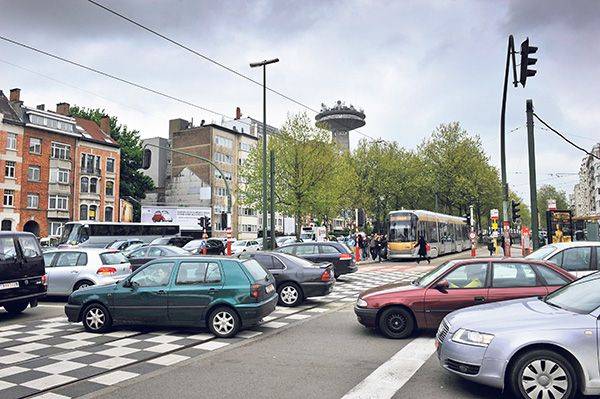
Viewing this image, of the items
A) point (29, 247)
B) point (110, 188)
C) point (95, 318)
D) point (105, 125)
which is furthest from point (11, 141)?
point (95, 318)

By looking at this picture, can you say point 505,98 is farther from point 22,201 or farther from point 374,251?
point 22,201

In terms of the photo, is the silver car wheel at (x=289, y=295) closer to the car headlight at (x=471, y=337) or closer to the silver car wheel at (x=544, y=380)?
the car headlight at (x=471, y=337)

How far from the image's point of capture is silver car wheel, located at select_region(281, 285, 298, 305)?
1277cm

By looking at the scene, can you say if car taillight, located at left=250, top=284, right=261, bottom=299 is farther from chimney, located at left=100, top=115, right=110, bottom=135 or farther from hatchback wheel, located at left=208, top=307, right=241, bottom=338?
chimney, located at left=100, top=115, right=110, bottom=135

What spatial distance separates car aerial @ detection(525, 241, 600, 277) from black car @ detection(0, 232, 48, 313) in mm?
11125

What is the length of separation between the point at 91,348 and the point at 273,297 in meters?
3.39

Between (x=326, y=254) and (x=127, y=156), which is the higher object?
(x=127, y=156)

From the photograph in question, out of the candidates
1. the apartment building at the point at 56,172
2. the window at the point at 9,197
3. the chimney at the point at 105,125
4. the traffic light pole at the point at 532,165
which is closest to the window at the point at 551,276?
the traffic light pole at the point at 532,165

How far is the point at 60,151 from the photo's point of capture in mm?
53281

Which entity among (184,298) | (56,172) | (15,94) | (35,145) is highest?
(15,94)

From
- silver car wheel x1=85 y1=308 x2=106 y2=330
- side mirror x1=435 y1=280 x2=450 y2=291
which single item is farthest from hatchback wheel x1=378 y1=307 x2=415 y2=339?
silver car wheel x1=85 y1=308 x2=106 y2=330

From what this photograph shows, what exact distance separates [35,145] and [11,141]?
2381mm

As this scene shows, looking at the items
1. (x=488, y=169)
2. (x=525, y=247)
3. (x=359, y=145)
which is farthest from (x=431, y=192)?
(x=525, y=247)

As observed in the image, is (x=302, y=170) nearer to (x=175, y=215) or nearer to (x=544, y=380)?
(x=175, y=215)
